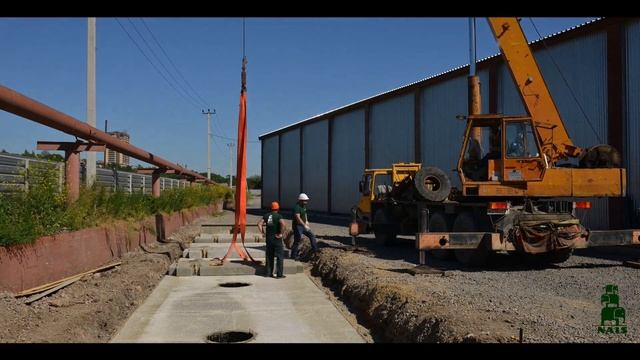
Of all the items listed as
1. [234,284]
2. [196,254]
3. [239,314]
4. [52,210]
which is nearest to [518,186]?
[234,284]

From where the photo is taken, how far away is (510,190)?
1138cm

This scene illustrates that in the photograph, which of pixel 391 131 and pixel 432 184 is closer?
pixel 432 184

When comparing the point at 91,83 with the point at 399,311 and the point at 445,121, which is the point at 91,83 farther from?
the point at 445,121

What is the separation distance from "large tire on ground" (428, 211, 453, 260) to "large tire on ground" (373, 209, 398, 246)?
109 inches

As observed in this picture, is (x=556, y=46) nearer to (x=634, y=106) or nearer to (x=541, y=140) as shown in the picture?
(x=634, y=106)

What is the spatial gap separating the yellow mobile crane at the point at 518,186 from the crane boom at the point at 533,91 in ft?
0.07

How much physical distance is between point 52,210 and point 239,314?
429cm

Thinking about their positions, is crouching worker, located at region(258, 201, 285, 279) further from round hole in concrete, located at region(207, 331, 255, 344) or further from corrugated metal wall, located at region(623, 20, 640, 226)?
corrugated metal wall, located at region(623, 20, 640, 226)

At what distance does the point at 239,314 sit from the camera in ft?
26.2

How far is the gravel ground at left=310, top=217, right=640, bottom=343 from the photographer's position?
596 centimetres

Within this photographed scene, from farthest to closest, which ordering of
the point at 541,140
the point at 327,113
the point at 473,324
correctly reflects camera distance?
the point at 327,113
the point at 541,140
the point at 473,324

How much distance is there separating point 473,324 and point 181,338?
3.43 meters

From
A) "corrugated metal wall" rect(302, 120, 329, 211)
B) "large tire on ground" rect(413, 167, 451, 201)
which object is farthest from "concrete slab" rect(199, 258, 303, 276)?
"corrugated metal wall" rect(302, 120, 329, 211)
